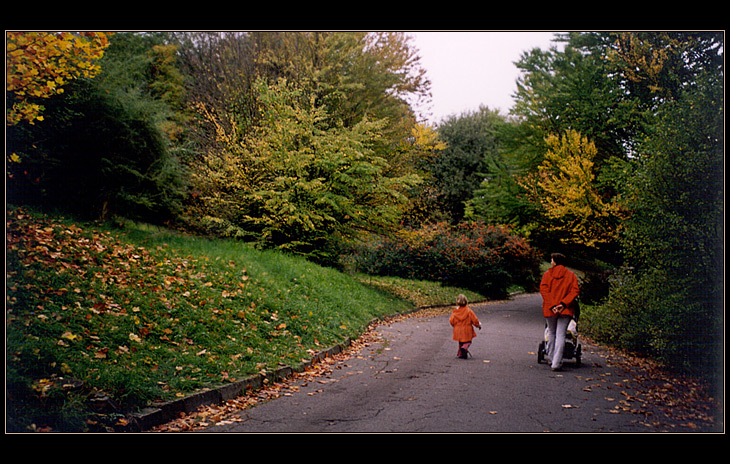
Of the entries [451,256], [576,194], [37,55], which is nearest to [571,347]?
[576,194]

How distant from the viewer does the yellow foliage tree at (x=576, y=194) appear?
15.5 metres

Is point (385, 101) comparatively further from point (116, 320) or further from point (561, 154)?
point (116, 320)

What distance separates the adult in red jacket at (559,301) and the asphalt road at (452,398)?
45 cm

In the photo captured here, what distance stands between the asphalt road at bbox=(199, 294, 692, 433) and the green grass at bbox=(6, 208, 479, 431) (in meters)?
1.04

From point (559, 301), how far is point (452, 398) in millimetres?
2777

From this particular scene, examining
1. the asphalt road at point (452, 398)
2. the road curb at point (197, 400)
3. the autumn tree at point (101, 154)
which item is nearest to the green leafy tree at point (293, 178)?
the autumn tree at point (101, 154)

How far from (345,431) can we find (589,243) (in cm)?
1344

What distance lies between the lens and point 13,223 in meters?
8.51

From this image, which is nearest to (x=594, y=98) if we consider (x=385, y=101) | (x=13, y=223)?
(x=385, y=101)

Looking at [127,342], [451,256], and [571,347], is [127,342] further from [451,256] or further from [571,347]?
[451,256]

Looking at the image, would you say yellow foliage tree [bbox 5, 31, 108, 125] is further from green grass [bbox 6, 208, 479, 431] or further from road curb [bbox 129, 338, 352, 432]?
road curb [bbox 129, 338, 352, 432]

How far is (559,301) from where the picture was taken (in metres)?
7.63

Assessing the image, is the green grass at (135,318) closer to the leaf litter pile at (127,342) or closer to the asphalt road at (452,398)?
the leaf litter pile at (127,342)

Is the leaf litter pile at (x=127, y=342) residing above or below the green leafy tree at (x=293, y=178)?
below
